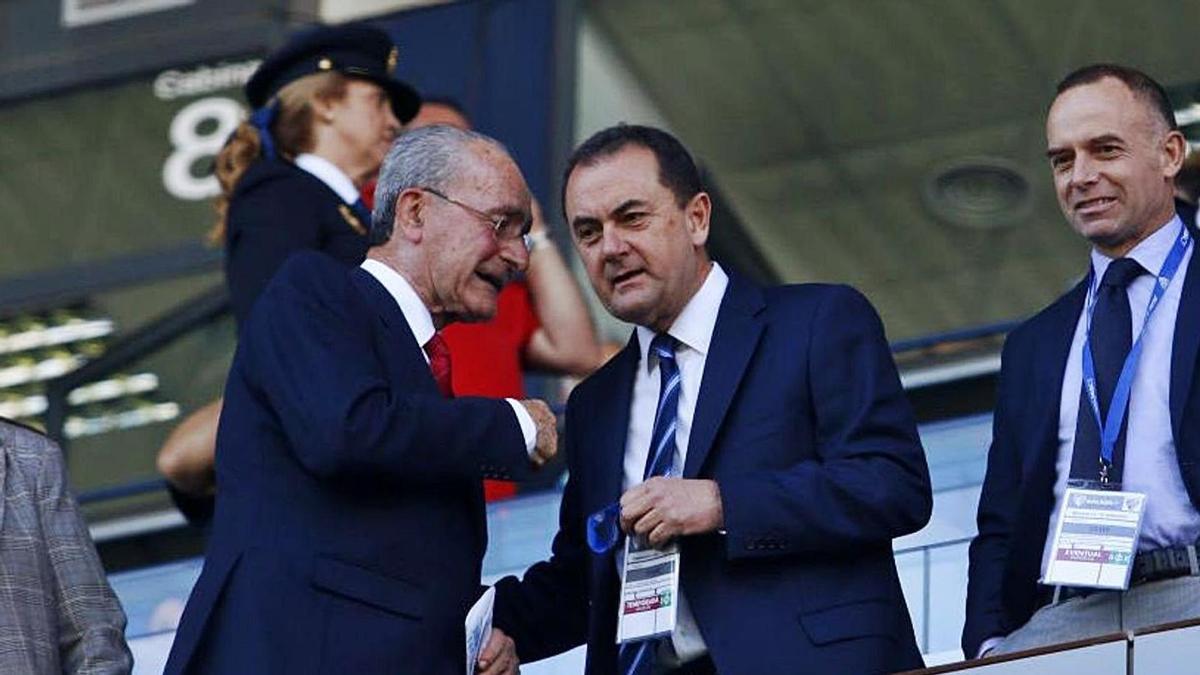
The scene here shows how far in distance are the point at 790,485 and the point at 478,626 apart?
0.57m

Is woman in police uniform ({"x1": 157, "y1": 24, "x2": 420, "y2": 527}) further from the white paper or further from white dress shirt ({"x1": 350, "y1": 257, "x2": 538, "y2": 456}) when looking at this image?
the white paper

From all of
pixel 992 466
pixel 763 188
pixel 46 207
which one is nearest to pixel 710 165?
pixel 763 188

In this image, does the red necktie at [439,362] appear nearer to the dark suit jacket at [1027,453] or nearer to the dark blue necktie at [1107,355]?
the dark suit jacket at [1027,453]

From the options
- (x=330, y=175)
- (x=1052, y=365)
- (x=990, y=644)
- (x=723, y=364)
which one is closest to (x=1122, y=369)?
(x=1052, y=365)

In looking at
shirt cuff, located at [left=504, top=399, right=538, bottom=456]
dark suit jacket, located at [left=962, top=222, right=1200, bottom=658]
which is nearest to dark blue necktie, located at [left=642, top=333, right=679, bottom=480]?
shirt cuff, located at [left=504, top=399, right=538, bottom=456]

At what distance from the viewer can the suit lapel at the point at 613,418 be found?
626cm

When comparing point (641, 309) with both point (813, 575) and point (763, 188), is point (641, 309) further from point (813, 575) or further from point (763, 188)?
point (763, 188)

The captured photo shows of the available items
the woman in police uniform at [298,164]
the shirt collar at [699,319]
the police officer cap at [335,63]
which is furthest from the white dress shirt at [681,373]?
the police officer cap at [335,63]

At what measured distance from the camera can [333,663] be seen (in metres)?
5.91

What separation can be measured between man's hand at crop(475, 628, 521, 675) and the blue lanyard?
3.37 feet

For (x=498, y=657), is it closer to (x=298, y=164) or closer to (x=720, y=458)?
(x=720, y=458)

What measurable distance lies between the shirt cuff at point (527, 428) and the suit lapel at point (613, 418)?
234 millimetres

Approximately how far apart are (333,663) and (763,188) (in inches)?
232

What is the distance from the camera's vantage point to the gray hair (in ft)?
20.8
